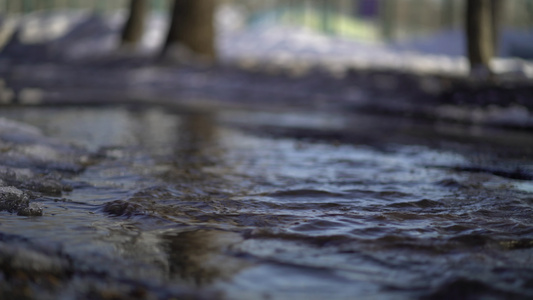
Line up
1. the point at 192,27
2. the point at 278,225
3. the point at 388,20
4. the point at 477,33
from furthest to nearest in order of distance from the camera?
1. the point at 388,20
2. the point at 192,27
3. the point at 477,33
4. the point at 278,225

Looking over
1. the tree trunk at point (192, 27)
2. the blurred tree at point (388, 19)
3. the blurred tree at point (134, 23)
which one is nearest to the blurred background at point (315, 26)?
the blurred tree at point (388, 19)

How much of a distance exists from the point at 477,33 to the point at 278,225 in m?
9.32

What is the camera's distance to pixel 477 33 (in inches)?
417

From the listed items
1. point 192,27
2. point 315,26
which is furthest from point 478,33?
point 315,26

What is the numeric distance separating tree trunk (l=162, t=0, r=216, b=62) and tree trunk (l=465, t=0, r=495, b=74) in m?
5.31

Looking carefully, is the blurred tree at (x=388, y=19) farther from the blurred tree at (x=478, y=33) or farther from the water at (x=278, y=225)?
the water at (x=278, y=225)

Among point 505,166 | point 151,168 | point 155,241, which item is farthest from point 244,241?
point 505,166

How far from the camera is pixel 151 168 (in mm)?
3375

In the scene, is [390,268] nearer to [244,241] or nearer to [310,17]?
[244,241]

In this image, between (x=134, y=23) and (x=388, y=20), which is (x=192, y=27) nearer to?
(x=134, y=23)

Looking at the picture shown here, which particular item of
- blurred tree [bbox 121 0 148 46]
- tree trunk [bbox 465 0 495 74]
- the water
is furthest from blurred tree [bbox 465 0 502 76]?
blurred tree [bbox 121 0 148 46]

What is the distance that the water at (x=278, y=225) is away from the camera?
5.33 feet

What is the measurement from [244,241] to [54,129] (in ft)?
10.9

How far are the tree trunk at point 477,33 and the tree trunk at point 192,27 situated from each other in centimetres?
531
